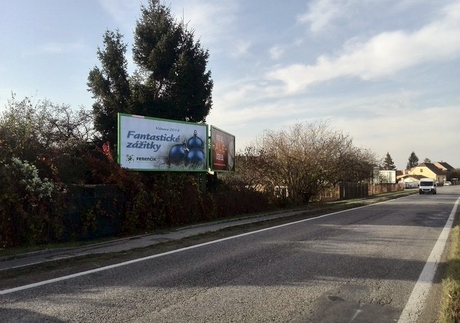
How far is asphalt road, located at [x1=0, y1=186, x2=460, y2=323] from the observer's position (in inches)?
219

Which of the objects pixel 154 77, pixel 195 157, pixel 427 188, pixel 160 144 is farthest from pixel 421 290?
pixel 427 188

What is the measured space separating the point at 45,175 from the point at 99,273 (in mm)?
6272

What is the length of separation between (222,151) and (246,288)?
1725 cm

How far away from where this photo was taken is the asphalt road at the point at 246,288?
18.3ft

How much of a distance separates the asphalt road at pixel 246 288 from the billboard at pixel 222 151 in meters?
11.5

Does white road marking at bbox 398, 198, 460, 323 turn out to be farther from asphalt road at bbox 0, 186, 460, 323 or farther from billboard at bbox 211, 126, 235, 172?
billboard at bbox 211, 126, 235, 172

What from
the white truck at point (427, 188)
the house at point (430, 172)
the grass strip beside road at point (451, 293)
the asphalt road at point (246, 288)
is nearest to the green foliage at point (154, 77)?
the asphalt road at point (246, 288)

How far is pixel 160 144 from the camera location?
60.6 ft

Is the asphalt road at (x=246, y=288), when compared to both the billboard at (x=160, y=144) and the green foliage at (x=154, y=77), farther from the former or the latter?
the green foliage at (x=154, y=77)

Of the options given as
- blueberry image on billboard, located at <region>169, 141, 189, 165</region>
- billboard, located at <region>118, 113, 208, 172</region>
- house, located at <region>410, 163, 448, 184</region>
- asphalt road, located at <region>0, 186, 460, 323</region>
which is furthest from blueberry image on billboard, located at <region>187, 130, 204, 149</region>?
house, located at <region>410, 163, 448, 184</region>

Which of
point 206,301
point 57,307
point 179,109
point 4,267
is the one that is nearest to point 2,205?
point 4,267

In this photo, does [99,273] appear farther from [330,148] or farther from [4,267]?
[330,148]

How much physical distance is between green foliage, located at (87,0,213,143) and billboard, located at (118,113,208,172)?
998 centimetres

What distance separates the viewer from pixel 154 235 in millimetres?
14000
